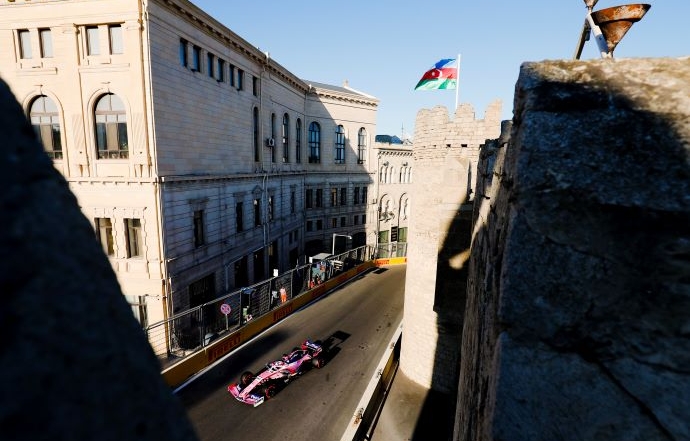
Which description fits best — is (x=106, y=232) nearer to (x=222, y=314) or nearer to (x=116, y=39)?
(x=222, y=314)

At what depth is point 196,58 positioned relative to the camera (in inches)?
764

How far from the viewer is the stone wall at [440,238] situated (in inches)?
441

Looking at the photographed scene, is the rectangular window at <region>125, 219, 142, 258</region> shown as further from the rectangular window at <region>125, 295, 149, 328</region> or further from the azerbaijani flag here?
the azerbaijani flag

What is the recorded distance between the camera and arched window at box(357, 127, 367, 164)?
40.4 meters

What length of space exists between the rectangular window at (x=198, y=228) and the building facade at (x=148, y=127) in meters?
0.06

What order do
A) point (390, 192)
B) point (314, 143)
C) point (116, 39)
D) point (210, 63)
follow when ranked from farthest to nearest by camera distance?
1. point (390, 192)
2. point (314, 143)
3. point (210, 63)
4. point (116, 39)

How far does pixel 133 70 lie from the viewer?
15.8 m

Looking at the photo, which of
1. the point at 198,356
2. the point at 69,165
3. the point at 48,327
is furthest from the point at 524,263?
the point at 69,165

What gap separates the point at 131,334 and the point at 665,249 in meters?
1.78

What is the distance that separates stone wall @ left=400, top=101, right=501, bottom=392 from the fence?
8.54 meters

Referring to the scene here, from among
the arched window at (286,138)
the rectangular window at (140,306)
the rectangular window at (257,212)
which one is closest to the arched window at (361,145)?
the arched window at (286,138)

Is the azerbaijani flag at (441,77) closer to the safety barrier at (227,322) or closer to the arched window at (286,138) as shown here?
the safety barrier at (227,322)

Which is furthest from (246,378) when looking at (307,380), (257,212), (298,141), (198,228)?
(298,141)

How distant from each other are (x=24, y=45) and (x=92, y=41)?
3254 millimetres
